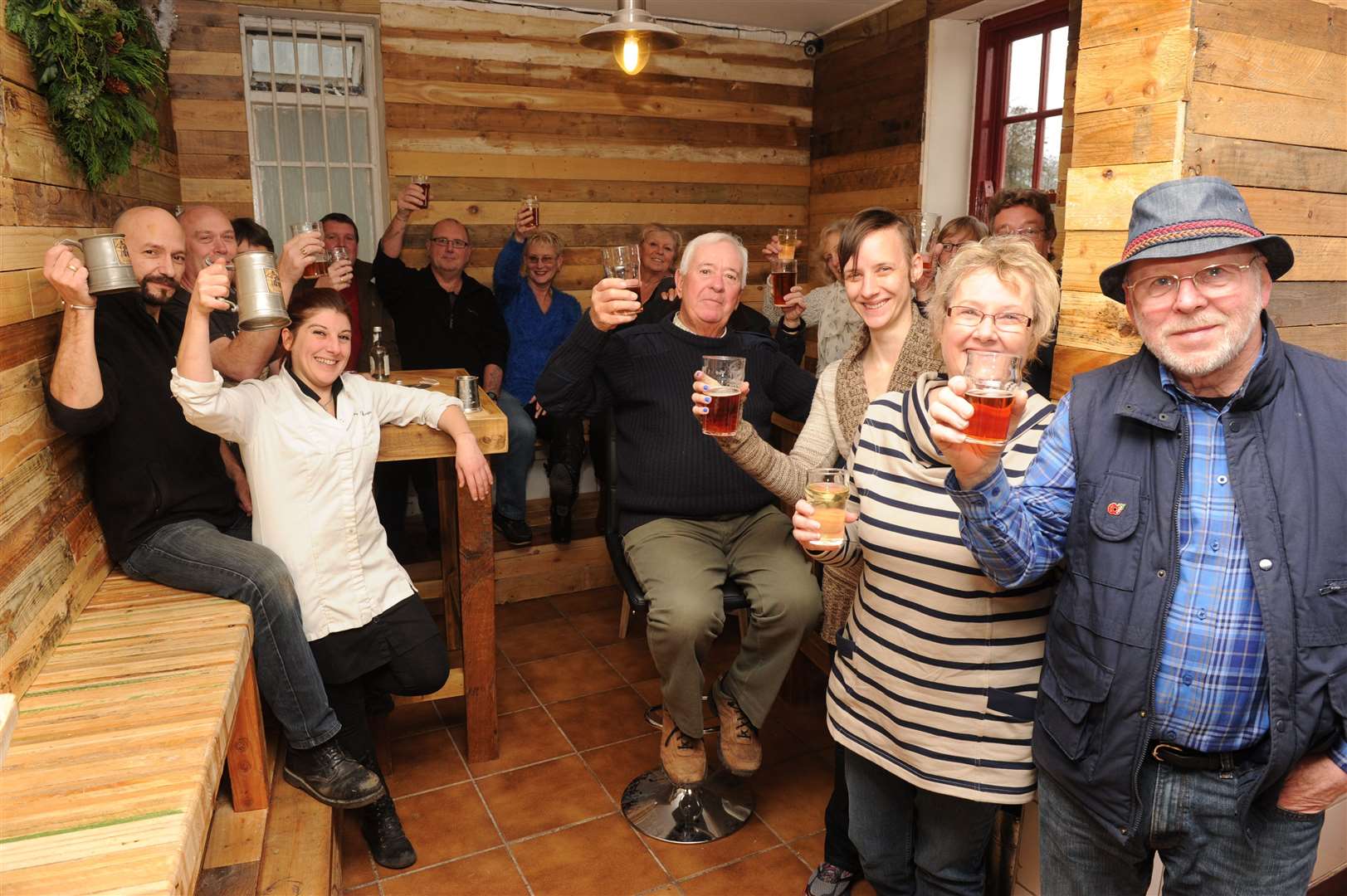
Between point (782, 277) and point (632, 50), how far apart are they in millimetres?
1059

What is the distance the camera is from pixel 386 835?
2508 millimetres

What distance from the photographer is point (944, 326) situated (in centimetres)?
175

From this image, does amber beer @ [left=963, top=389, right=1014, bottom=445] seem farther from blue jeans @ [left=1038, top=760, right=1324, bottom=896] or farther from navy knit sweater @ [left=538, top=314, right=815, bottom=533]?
navy knit sweater @ [left=538, top=314, right=815, bottom=533]

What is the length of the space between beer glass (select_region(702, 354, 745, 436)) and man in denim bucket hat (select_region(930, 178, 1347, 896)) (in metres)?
0.69

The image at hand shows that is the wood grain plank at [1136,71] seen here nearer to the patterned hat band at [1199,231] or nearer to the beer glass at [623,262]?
the patterned hat band at [1199,231]

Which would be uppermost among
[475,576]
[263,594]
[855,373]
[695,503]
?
[855,373]

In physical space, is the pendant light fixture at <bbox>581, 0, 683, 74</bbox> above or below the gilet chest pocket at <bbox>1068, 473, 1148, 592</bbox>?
above

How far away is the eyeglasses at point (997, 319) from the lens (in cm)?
168

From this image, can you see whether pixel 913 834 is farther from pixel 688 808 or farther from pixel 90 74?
pixel 90 74

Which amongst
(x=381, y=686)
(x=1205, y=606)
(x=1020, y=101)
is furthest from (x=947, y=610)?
(x=1020, y=101)

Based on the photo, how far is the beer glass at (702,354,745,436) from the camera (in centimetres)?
201

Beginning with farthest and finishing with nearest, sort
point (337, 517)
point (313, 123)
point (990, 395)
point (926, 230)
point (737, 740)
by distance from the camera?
point (313, 123) → point (926, 230) → point (737, 740) → point (337, 517) → point (990, 395)

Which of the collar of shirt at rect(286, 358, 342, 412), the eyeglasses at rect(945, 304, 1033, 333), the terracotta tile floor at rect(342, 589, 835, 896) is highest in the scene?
the eyeglasses at rect(945, 304, 1033, 333)

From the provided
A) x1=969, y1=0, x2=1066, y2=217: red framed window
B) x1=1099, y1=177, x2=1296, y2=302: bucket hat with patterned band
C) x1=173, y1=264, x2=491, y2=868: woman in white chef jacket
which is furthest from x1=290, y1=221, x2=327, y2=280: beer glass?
x1=969, y1=0, x2=1066, y2=217: red framed window
